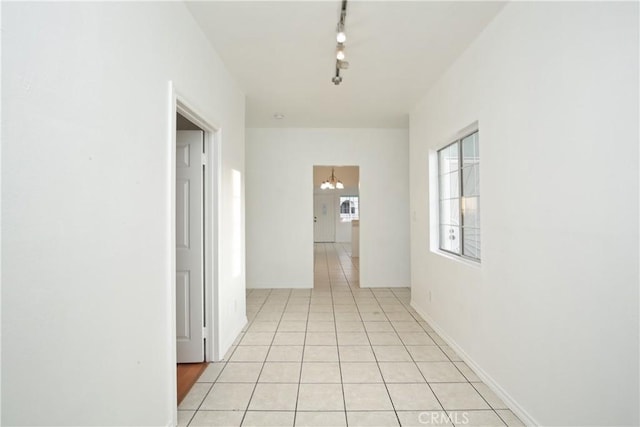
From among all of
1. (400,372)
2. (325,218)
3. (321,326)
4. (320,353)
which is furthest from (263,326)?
(325,218)

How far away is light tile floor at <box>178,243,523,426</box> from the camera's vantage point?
194 centimetres

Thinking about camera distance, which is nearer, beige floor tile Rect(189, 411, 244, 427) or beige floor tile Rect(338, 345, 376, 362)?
beige floor tile Rect(189, 411, 244, 427)

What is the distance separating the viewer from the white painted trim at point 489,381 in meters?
1.86

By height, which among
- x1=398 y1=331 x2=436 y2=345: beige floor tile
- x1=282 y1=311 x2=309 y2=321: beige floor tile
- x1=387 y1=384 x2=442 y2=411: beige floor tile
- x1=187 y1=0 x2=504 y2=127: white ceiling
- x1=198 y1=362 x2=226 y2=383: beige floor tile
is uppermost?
x1=187 y1=0 x2=504 y2=127: white ceiling

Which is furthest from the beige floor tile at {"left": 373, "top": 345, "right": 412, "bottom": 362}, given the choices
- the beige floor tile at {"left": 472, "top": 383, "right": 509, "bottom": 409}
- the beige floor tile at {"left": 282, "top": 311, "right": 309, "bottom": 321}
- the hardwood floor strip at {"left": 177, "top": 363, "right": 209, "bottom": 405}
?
the hardwood floor strip at {"left": 177, "top": 363, "right": 209, "bottom": 405}

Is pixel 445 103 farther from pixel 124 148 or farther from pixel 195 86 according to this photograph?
pixel 124 148

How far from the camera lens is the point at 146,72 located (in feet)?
5.00

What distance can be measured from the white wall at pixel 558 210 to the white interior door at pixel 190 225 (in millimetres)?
2298

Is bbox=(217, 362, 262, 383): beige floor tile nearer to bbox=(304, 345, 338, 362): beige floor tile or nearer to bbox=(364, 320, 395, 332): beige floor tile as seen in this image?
bbox=(304, 345, 338, 362): beige floor tile

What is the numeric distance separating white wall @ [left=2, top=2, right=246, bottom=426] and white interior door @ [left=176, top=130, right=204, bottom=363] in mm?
845

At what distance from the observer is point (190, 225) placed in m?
2.61

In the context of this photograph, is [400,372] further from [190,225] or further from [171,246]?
[190,225]

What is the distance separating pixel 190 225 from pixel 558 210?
2.57 meters

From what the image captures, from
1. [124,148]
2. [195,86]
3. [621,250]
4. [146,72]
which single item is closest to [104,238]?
[124,148]
